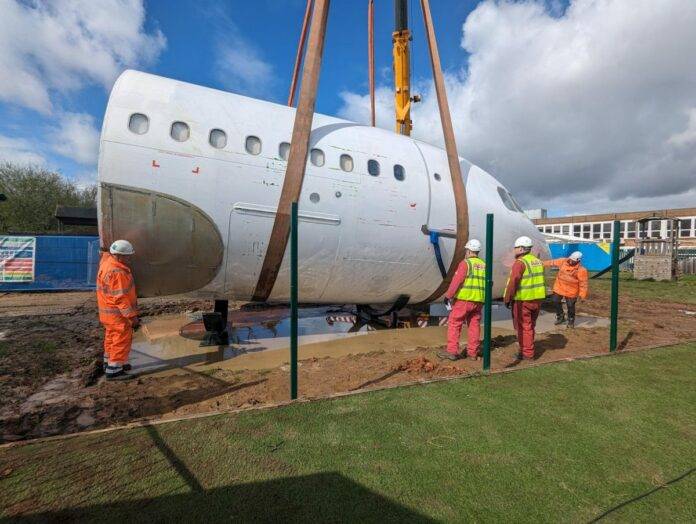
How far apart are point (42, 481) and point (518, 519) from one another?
324 cm

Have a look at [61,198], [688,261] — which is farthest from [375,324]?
[61,198]

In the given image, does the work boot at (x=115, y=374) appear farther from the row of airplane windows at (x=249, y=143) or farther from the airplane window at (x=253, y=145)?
the airplane window at (x=253, y=145)

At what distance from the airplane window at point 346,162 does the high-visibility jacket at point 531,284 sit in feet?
10.2

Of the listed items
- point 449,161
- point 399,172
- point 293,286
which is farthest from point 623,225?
point 293,286

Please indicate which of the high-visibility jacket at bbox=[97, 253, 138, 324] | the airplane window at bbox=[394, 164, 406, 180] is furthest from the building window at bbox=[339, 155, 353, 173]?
the high-visibility jacket at bbox=[97, 253, 138, 324]

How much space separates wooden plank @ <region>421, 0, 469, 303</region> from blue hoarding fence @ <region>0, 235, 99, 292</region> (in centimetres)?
1500

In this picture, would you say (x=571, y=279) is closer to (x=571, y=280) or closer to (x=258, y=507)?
(x=571, y=280)

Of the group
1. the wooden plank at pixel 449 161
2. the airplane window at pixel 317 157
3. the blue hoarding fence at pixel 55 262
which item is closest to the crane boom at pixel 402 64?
the wooden plank at pixel 449 161

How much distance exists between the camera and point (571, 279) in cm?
851

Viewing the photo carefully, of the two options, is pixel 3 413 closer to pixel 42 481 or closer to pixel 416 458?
pixel 42 481

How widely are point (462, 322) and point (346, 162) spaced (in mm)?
3206

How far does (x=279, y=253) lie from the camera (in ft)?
18.7

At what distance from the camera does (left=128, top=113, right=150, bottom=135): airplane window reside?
497 centimetres

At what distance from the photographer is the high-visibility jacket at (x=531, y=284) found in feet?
18.5
